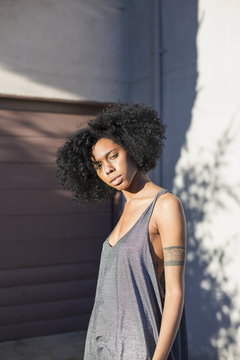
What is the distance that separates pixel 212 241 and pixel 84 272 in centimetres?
182

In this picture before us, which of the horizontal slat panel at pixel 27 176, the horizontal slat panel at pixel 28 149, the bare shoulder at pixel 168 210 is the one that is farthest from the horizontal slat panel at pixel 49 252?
the bare shoulder at pixel 168 210

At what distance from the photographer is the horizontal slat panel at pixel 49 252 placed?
187 inches

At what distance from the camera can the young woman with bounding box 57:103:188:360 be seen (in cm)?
165

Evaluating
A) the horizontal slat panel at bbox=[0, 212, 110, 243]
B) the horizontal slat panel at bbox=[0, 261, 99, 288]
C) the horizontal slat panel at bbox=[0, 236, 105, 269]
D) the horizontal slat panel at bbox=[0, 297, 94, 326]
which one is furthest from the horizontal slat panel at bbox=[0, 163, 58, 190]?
the horizontal slat panel at bbox=[0, 297, 94, 326]

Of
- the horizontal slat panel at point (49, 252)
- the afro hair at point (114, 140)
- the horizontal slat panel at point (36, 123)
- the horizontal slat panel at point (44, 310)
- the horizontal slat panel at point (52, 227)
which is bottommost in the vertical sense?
the horizontal slat panel at point (44, 310)

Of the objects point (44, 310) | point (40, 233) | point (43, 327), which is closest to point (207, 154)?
point (40, 233)

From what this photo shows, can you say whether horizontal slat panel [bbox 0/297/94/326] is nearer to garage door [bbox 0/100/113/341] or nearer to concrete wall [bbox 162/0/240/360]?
garage door [bbox 0/100/113/341]

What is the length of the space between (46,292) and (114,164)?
3.39 meters

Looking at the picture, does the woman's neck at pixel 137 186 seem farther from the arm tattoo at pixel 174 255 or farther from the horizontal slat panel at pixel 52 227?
the horizontal slat panel at pixel 52 227

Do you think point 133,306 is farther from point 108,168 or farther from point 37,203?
point 37,203

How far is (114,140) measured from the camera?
206 cm

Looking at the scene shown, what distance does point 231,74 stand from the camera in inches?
148

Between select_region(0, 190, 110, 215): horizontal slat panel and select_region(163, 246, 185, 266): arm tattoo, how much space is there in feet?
10.7

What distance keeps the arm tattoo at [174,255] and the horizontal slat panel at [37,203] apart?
3.26 metres
